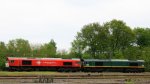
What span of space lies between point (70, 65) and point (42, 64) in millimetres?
5421

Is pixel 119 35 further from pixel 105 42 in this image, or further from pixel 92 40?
pixel 92 40

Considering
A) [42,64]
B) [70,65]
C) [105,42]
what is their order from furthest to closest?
1. [105,42]
2. [70,65]
3. [42,64]

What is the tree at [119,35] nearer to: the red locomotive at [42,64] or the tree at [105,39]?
the tree at [105,39]

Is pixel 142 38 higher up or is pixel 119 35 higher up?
pixel 142 38

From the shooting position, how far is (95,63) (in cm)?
7794

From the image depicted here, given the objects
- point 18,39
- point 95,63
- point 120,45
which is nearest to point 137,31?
point 120,45

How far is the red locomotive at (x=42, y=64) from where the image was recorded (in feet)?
241

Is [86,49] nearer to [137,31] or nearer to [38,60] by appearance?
[137,31]

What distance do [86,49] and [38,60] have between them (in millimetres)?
40415

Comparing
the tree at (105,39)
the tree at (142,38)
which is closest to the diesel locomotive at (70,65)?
the tree at (105,39)

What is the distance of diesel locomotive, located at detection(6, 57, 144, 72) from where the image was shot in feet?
242

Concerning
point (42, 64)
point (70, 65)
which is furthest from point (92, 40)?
point (42, 64)

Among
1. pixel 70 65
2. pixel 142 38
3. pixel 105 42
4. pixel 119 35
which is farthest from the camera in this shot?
pixel 142 38

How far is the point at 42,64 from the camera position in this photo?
7600cm
